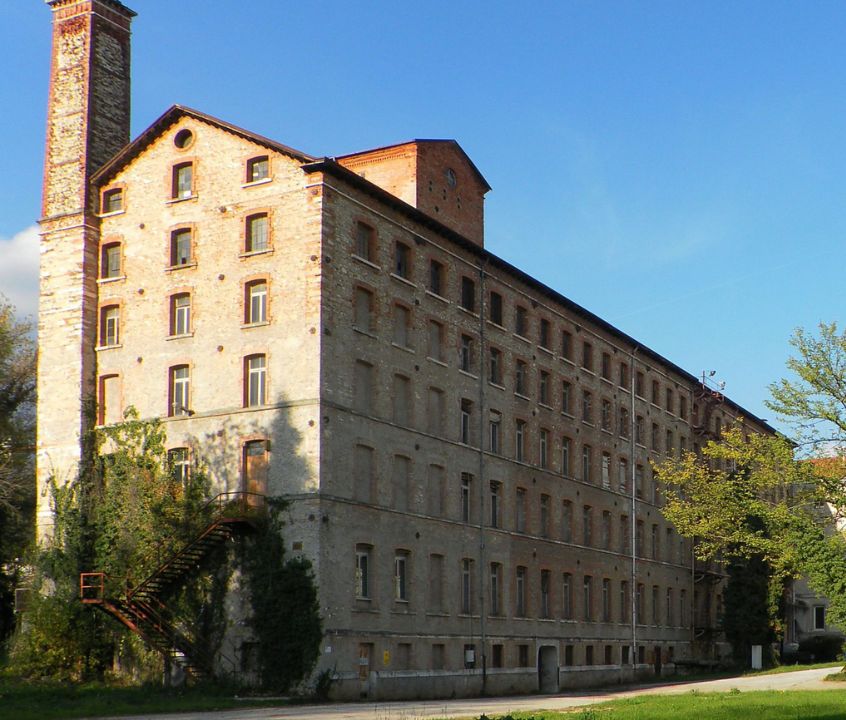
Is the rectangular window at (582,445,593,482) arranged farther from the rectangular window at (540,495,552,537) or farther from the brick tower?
the brick tower

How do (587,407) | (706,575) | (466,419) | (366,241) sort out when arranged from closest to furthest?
(366,241)
(466,419)
(587,407)
(706,575)

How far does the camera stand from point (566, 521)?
58406mm

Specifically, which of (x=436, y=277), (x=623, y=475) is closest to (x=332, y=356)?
(x=436, y=277)

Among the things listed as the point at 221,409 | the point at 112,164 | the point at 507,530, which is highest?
the point at 112,164

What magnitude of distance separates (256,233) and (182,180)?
3.85 m

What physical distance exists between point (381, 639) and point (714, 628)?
3649 centimetres

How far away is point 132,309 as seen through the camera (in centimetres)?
4566

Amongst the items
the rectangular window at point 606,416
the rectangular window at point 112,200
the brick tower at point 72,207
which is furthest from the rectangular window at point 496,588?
the rectangular window at point 112,200

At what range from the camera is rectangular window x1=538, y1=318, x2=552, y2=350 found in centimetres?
5727

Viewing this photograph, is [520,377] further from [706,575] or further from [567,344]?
[706,575]

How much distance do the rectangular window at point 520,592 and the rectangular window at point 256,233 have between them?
58.2 ft

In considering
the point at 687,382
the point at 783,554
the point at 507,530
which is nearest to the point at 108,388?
the point at 507,530

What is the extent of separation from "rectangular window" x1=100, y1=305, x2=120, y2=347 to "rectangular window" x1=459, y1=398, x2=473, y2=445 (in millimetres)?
12957

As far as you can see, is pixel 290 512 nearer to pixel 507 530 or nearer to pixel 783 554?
pixel 507 530
